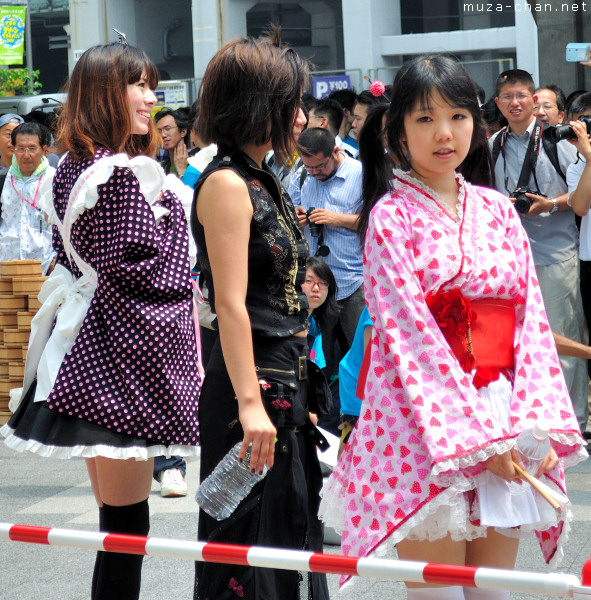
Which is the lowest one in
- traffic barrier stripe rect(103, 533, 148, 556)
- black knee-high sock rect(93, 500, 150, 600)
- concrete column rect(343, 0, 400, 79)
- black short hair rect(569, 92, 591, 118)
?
black knee-high sock rect(93, 500, 150, 600)

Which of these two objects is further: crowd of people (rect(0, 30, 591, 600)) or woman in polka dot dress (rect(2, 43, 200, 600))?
woman in polka dot dress (rect(2, 43, 200, 600))

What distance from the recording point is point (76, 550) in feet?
15.0

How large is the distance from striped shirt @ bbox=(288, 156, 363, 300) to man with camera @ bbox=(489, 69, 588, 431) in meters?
0.92

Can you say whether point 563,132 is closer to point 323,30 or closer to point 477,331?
point 477,331

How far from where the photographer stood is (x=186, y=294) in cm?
309

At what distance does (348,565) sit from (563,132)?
4.07 metres

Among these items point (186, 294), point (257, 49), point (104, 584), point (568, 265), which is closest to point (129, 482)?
point (104, 584)

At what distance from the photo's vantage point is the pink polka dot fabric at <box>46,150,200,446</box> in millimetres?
2914

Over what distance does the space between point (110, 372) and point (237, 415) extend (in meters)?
0.57

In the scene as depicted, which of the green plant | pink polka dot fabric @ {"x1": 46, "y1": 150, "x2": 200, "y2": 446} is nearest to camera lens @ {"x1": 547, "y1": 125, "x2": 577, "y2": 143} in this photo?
pink polka dot fabric @ {"x1": 46, "y1": 150, "x2": 200, "y2": 446}

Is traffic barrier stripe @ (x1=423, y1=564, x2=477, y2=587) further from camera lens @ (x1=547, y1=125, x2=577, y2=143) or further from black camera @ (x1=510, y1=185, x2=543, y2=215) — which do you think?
camera lens @ (x1=547, y1=125, x2=577, y2=143)

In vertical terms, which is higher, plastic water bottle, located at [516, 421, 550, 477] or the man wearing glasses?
the man wearing glasses

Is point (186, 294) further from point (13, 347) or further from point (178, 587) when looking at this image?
point (13, 347)

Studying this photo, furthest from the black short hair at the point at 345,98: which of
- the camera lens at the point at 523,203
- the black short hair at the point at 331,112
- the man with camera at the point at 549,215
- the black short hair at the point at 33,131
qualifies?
the camera lens at the point at 523,203
